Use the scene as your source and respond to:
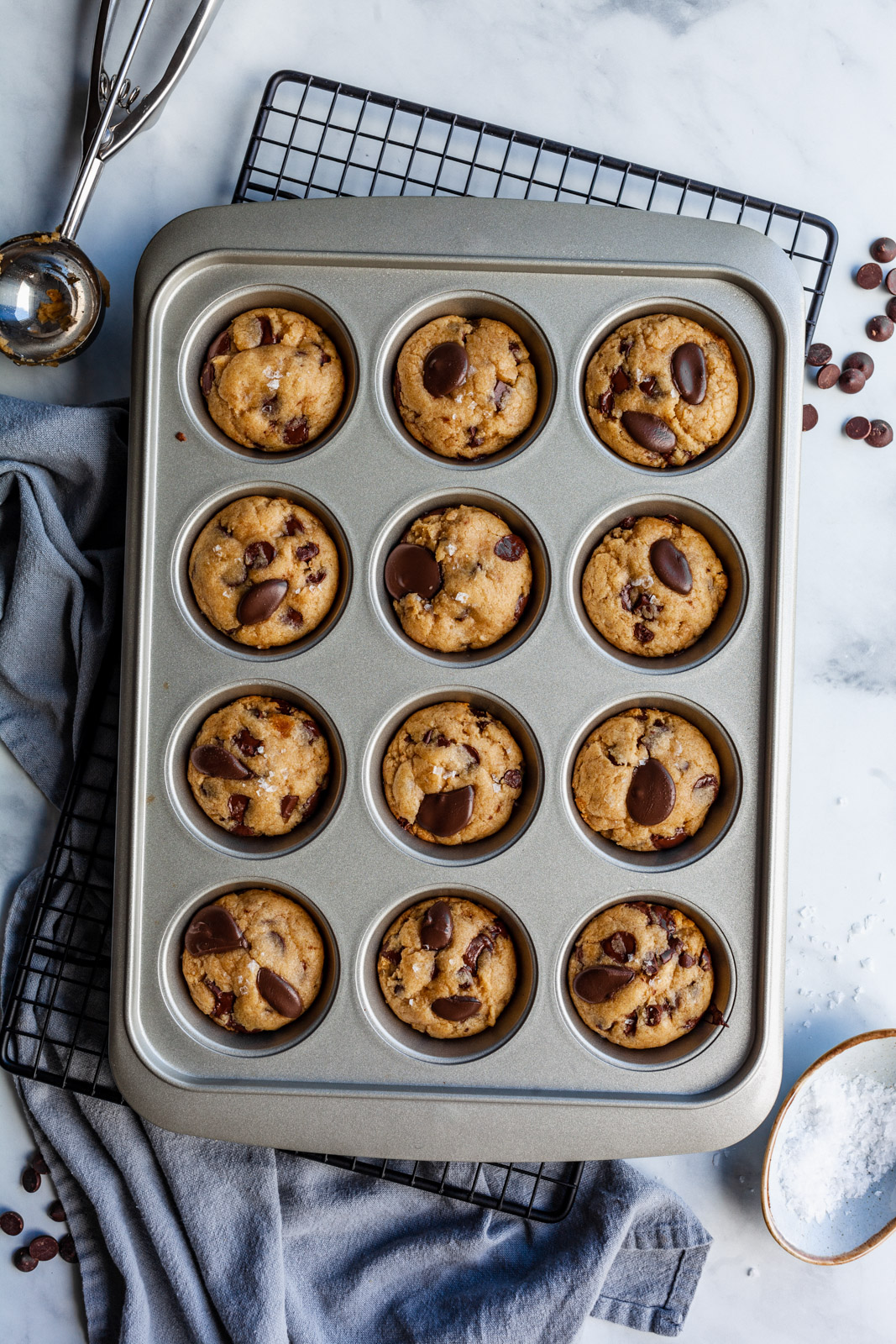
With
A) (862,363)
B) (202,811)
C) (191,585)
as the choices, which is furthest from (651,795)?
(862,363)

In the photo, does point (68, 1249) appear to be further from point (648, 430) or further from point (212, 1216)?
point (648, 430)

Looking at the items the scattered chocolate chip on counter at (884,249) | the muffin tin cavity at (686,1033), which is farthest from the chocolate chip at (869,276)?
the muffin tin cavity at (686,1033)

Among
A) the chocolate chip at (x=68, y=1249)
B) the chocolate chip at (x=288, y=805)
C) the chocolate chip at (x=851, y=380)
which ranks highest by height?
the chocolate chip at (x=851, y=380)

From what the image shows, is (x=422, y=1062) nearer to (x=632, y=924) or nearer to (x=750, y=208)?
(x=632, y=924)

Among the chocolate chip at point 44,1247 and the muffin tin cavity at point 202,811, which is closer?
the muffin tin cavity at point 202,811

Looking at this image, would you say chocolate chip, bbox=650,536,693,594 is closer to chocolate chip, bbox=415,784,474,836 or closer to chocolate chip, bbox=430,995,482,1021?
chocolate chip, bbox=415,784,474,836

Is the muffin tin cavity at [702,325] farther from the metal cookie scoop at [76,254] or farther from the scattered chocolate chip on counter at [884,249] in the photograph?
the metal cookie scoop at [76,254]
